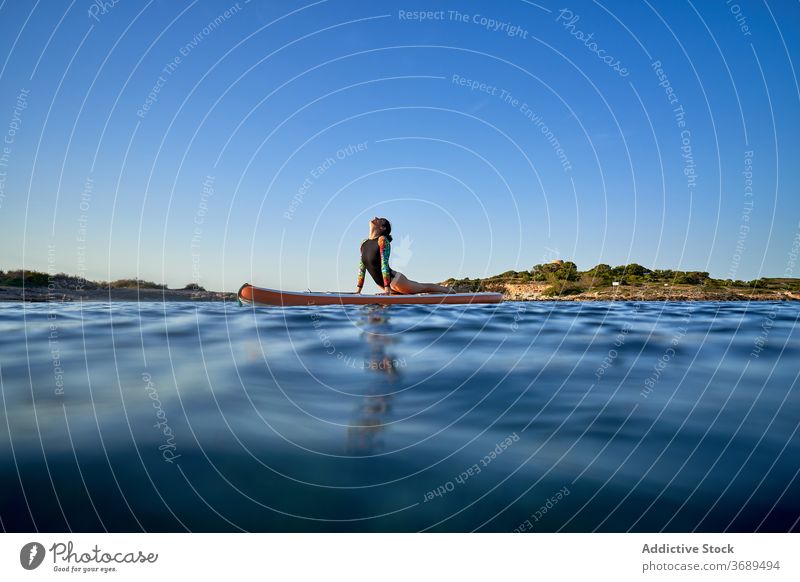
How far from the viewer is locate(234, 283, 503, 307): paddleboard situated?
14586 mm

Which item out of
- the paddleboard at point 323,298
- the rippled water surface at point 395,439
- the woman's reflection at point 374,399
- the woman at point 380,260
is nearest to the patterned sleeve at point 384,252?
the woman at point 380,260

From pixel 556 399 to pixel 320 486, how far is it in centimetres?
282

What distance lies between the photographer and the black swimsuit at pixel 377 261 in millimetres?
16922

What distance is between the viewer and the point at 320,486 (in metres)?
2.57

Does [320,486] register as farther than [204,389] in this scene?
No

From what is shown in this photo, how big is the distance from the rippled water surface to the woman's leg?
10.4 m

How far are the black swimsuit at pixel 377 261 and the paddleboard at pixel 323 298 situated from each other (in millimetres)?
1464

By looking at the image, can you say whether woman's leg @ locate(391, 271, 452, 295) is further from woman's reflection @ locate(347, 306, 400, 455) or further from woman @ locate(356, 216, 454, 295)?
woman's reflection @ locate(347, 306, 400, 455)

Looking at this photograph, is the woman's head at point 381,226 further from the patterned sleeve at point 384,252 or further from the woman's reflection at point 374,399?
the woman's reflection at point 374,399

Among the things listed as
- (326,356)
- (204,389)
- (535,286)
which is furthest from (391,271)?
(535,286)

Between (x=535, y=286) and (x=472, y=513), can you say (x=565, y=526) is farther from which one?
(x=535, y=286)

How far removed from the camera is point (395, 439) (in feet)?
10.9

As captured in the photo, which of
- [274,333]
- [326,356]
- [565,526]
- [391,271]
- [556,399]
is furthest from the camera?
[391,271]

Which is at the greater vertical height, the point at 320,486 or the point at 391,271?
the point at 391,271
